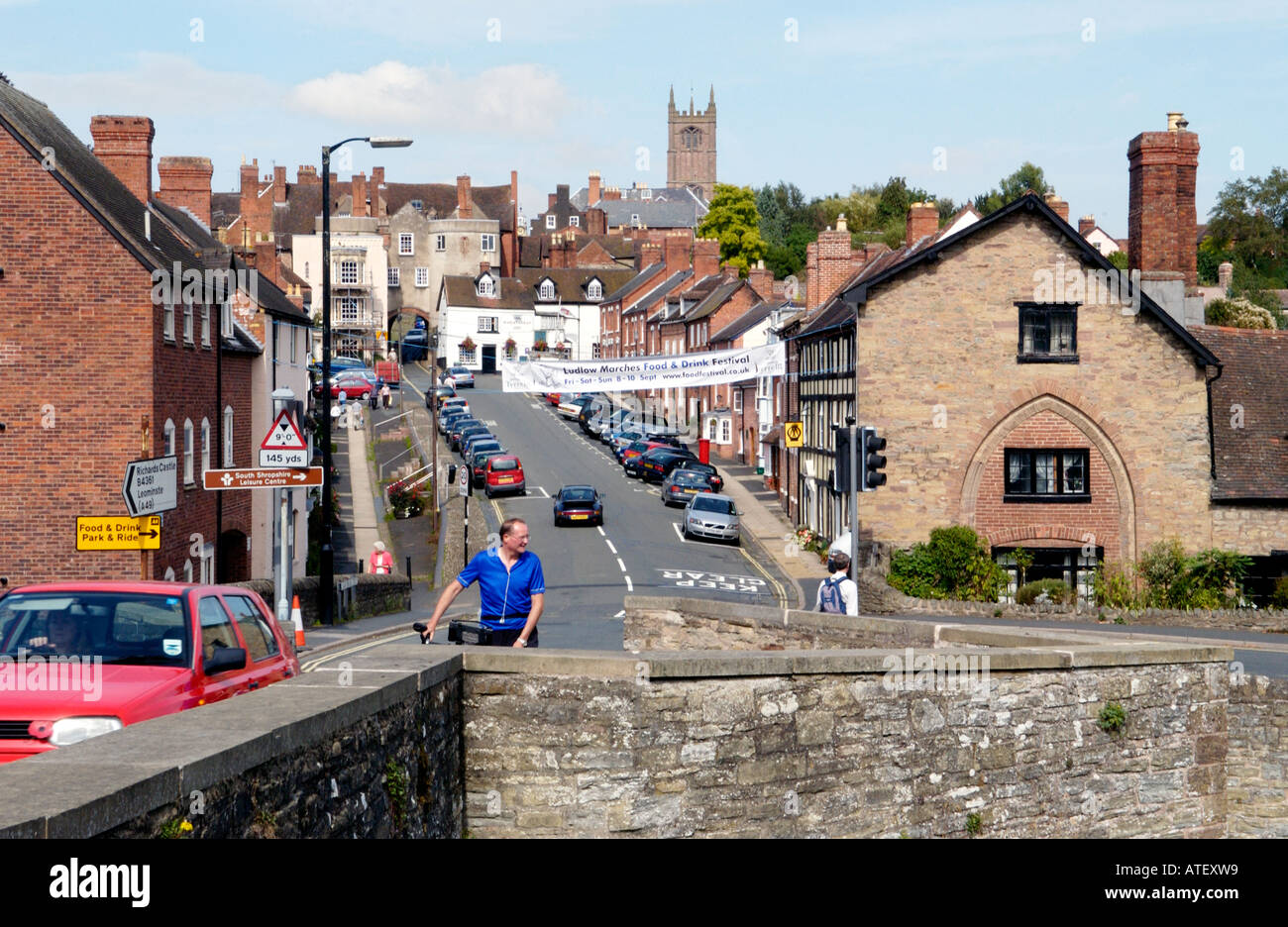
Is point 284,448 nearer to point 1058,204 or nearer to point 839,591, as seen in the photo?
point 839,591

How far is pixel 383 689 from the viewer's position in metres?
7.20

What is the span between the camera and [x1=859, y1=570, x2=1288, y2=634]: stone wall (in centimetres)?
3133

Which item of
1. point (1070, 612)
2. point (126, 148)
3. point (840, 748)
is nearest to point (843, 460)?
point (840, 748)

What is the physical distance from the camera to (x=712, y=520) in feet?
162

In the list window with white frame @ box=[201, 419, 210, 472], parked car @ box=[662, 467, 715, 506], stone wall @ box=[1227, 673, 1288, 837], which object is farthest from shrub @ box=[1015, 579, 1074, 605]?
parked car @ box=[662, 467, 715, 506]

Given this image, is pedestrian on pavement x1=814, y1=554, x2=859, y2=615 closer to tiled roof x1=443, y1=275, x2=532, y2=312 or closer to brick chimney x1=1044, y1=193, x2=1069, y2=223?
brick chimney x1=1044, y1=193, x2=1069, y2=223

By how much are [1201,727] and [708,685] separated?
660cm

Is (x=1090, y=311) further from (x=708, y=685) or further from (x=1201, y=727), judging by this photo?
(x=708, y=685)

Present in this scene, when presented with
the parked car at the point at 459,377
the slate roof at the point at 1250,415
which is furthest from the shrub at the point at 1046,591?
the parked car at the point at 459,377

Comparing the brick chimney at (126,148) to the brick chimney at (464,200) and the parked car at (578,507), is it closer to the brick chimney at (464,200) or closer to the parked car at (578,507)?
the parked car at (578,507)

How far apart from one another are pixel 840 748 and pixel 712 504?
133 ft

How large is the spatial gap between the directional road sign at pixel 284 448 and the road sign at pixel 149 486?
1368 mm
